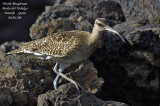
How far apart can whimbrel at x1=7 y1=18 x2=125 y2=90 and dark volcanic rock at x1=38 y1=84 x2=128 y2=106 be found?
2.01 feet

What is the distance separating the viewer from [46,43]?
8.88 meters

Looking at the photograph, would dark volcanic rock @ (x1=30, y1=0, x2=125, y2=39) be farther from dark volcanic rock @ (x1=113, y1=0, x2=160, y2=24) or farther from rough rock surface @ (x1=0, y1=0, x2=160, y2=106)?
dark volcanic rock @ (x1=113, y1=0, x2=160, y2=24)

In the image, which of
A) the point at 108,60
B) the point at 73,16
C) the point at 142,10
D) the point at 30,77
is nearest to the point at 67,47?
the point at 30,77

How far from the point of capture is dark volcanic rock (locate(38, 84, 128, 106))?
759cm

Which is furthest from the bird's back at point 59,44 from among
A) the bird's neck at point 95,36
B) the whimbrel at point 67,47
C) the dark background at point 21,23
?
the dark background at point 21,23

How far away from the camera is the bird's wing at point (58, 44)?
28.1 feet

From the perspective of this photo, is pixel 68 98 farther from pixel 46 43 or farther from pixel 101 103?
pixel 46 43

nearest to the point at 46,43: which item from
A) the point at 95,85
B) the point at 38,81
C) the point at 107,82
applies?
the point at 38,81

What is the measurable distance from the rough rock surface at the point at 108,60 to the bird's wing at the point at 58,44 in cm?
33

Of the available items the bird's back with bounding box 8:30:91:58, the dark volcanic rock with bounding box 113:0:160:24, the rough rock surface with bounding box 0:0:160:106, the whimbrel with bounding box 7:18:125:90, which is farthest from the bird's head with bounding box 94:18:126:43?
the dark volcanic rock with bounding box 113:0:160:24

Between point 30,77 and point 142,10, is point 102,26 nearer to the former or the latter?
point 30,77

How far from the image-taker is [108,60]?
9.86 m

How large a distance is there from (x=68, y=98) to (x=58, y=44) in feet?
4.92

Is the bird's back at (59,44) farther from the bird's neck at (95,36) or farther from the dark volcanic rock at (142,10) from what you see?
the dark volcanic rock at (142,10)
